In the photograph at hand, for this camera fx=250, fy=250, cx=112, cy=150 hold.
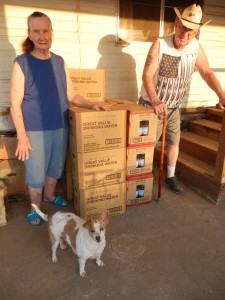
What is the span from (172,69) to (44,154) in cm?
176

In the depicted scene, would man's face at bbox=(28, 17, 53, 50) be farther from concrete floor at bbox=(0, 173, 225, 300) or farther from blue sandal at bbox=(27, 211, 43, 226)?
concrete floor at bbox=(0, 173, 225, 300)

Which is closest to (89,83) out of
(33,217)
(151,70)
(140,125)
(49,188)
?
(151,70)

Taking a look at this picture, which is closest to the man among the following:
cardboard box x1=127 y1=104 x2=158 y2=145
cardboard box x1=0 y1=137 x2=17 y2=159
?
cardboard box x1=127 y1=104 x2=158 y2=145

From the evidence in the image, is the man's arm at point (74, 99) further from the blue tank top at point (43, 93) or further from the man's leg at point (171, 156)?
the man's leg at point (171, 156)

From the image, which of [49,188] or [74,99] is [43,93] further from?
[49,188]

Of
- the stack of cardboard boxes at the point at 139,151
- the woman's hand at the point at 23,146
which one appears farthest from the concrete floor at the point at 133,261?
the woman's hand at the point at 23,146

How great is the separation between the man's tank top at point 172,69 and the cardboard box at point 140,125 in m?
0.43

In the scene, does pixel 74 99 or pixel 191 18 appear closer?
pixel 191 18

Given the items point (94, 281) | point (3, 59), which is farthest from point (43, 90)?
point (94, 281)

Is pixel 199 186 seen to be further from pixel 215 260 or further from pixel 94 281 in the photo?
pixel 94 281

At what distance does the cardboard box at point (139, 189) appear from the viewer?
305cm

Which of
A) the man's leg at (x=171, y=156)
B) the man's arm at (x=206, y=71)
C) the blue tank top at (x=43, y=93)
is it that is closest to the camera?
the blue tank top at (x=43, y=93)

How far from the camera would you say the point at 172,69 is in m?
2.93

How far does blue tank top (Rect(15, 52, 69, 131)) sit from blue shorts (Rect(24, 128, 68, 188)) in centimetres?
8
